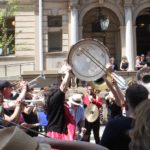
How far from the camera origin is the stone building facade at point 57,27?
100 feet

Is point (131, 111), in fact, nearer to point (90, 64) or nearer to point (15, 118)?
point (15, 118)

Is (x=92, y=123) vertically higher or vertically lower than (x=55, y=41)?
lower

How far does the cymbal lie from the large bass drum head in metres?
4.52

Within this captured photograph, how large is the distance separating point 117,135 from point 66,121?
10.1ft

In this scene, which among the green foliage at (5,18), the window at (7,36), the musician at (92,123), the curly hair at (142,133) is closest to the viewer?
the curly hair at (142,133)

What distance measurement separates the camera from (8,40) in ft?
94.8

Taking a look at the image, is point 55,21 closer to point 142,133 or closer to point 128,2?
point 128,2

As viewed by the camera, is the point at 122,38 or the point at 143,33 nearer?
the point at 122,38

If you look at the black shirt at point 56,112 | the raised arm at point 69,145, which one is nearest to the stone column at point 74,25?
the black shirt at point 56,112

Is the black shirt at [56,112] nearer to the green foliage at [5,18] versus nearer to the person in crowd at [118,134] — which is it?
the person in crowd at [118,134]

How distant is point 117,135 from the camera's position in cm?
425

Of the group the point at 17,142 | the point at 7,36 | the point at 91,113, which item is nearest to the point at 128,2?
the point at 7,36

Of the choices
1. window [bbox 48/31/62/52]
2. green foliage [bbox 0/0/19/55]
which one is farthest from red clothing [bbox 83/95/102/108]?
window [bbox 48/31/62/52]

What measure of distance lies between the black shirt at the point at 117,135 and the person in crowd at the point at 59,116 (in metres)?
2.71
